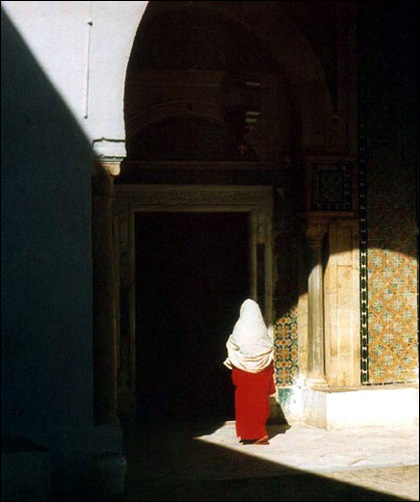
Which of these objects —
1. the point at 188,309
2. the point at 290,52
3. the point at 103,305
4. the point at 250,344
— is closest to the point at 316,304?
the point at 250,344

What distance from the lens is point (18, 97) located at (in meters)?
5.37

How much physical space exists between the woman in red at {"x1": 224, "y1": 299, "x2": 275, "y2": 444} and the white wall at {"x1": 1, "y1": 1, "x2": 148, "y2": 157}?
8.39 feet

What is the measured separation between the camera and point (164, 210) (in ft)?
27.5

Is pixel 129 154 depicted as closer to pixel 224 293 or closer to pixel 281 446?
pixel 224 293

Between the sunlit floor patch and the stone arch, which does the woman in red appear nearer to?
the sunlit floor patch

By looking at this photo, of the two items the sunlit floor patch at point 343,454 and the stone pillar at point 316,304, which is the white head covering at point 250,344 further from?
the stone pillar at point 316,304

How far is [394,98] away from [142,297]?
2860 mm

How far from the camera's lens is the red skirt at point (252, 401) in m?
7.43

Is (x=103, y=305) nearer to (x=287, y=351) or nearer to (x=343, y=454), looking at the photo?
(x=343, y=454)

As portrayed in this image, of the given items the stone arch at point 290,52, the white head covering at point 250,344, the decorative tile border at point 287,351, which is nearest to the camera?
the white head covering at point 250,344

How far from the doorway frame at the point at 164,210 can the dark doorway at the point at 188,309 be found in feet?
0.47

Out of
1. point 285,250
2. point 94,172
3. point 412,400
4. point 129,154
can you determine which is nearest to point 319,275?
point 285,250

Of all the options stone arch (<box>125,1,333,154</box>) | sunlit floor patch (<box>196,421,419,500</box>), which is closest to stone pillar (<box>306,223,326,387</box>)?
sunlit floor patch (<box>196,421,419,500</box>)

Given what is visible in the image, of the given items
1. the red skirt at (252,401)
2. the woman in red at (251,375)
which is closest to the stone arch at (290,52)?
the woman in red at (251,375)
